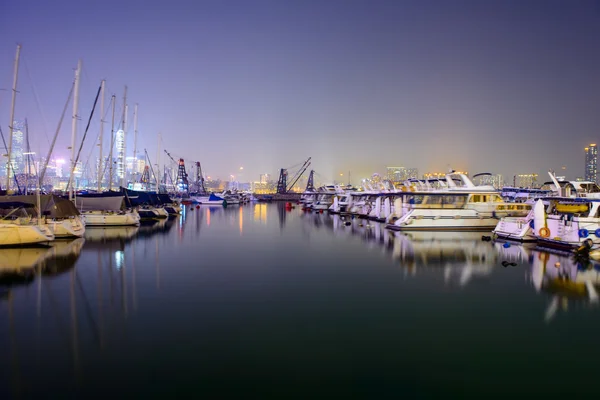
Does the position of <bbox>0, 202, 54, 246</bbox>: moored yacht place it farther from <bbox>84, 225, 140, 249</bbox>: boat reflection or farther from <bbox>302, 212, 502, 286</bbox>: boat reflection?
<bbox>302, 212, 502, 286</bbox>: boat reflection

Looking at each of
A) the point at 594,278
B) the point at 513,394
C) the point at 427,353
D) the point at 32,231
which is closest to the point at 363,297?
the point at 427,353

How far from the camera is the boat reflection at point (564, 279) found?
1533 cm

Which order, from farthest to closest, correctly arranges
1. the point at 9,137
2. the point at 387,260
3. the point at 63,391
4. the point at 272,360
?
the point at 9,137
the point at 387,260
the point at 272,360
the point at 63,391

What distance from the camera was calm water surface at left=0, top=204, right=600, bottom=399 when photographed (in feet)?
28.6

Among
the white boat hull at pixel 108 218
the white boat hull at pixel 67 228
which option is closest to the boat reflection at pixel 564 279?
the white boat hull at pixel 67 228

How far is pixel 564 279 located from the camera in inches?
744

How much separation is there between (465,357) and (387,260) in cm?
1411

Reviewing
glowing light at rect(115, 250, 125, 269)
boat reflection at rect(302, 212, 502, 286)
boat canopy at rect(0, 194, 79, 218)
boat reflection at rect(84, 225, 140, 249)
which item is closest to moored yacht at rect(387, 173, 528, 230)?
boat reflection at rect(302, 212, 502, 286)

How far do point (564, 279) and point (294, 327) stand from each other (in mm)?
13813

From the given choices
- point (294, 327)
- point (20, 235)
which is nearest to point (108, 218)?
point (20, 235)

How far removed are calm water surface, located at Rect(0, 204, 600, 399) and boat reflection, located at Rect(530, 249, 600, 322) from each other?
0.10 meters

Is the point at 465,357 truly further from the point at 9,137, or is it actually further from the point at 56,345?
the point at 9,137

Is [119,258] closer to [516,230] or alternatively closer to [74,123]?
[74,123]

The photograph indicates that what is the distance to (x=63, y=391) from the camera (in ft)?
26.8
